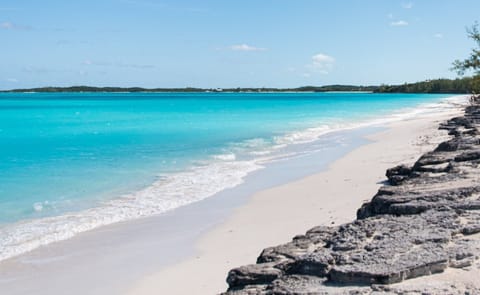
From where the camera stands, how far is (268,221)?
32.3 feet

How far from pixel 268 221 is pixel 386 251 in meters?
5.42

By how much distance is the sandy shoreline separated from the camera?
690 cm

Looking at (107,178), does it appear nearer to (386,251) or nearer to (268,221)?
(268,221)

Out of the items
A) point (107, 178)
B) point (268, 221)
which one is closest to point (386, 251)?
point (268, 221)

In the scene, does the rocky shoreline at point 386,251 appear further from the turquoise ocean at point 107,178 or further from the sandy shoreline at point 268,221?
the turquoise ocean at point 107,178

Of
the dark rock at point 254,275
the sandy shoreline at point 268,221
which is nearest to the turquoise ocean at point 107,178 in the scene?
the sandy shoreline at point 268,221

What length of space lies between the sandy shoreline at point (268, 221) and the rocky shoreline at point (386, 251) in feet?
5.06

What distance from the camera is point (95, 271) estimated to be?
24.7 feet

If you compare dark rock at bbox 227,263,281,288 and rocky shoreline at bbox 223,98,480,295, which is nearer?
rocky shoreline at bbox 223,98,480,295

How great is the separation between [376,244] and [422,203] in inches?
62.1

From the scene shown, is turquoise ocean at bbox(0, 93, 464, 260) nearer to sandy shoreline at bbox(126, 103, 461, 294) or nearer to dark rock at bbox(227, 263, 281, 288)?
sandy shoreline at bbox(126, 103, 461, 294)

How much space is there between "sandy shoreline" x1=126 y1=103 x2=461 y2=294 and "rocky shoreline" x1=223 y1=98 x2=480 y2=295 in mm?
1542

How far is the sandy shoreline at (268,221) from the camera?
6.90m

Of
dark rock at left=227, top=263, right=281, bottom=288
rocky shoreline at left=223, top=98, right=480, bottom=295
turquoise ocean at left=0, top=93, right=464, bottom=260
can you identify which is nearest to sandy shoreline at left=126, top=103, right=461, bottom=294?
dark rock at left=227, top=263, right=281, bottom=288
